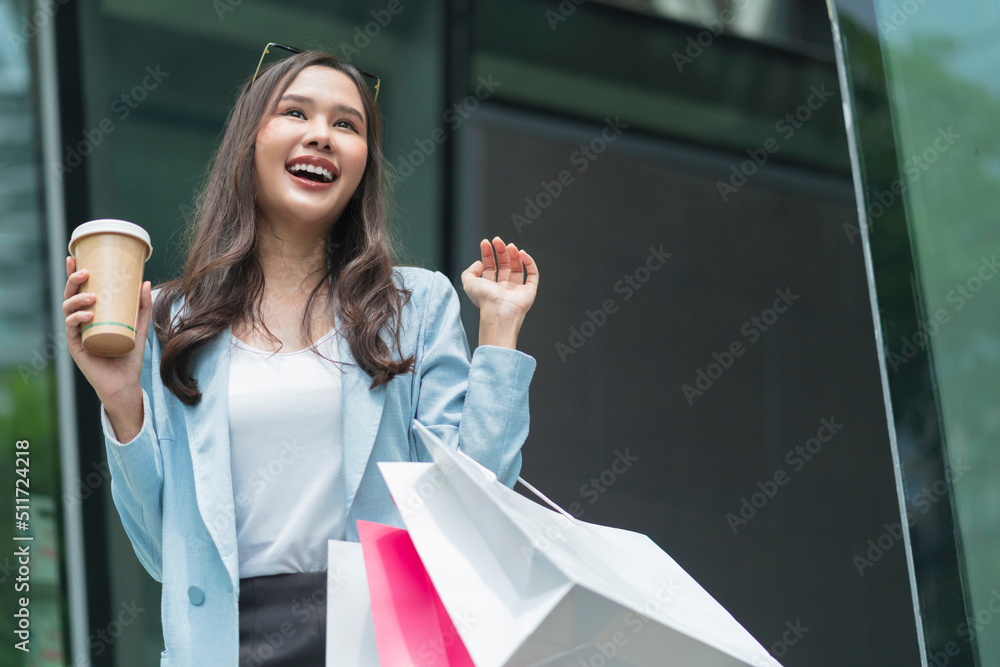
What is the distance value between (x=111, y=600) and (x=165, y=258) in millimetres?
1653

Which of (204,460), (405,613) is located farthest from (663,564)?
(204,460)

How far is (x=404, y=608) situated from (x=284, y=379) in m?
0.59

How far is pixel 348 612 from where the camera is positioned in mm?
1783

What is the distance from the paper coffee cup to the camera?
1.95 meters

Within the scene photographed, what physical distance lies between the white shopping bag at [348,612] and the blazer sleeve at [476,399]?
0.38 metres
